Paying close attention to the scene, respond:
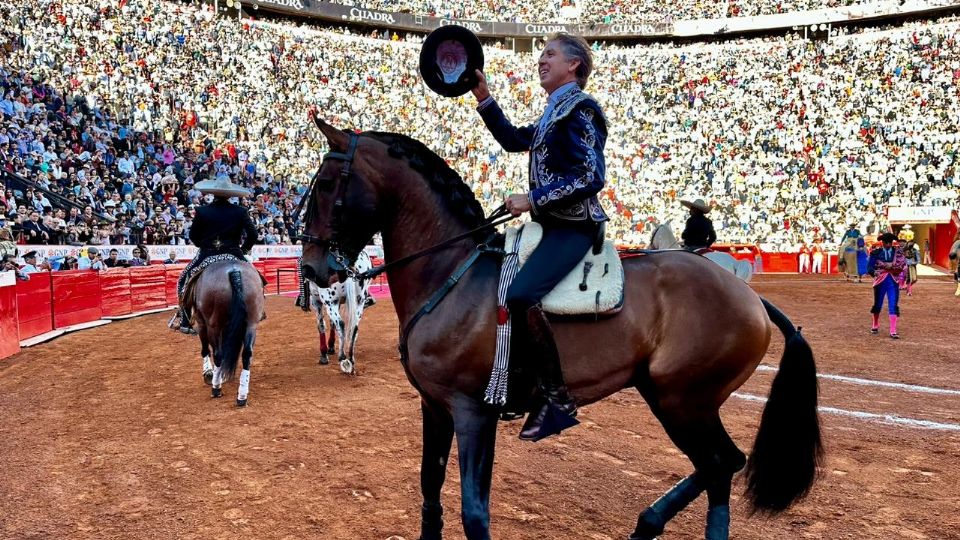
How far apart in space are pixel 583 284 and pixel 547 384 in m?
0.48

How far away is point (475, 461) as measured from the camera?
2650mm

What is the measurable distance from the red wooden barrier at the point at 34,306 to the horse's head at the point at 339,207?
9.51m

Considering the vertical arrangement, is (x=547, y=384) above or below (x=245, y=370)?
above

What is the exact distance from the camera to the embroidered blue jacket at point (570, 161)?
2729 millimetres

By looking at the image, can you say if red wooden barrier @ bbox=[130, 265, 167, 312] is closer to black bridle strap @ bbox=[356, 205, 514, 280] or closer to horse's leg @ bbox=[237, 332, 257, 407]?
horse's leg @ bbox=[237, 332, 257, 407]

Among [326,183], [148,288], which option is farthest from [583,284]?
[148,288]

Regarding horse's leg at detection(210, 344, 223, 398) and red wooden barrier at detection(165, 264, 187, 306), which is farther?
red wooden barrier at detection(165, 264, 187, 306)

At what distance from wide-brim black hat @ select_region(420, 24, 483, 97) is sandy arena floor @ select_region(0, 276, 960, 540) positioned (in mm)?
2360

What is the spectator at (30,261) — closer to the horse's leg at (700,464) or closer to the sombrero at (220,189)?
the sombrero at (220,189)

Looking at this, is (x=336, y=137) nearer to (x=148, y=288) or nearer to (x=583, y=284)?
(x=583, y=284)

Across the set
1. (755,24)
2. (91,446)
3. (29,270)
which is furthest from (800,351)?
(755,24)

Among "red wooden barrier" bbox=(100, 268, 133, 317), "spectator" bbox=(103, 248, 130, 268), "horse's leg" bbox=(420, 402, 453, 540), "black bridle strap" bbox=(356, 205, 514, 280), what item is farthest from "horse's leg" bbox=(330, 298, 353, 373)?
"spectator" bbox=(103, 248, 130, 268)

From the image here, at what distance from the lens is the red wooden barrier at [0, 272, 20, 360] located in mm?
9094

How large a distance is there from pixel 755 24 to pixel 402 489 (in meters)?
41.3
